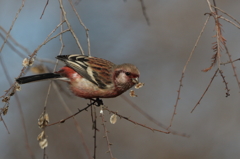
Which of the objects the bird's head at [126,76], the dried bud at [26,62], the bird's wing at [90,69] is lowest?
the bird's head at [126,76]

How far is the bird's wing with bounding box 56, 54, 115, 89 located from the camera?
14.0 feet

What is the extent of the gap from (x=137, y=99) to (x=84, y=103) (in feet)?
4.45

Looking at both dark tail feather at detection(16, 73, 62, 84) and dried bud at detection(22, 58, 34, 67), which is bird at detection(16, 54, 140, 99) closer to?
dark tail feather at detection(16, 73, 62, 84)

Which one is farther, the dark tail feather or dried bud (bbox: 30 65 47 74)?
dried bud (bbox: 30 65 47 74)

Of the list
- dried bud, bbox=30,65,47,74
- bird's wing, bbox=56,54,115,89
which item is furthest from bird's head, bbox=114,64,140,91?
dried bud, bbox=30,65,47,74

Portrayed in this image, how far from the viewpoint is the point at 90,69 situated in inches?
173

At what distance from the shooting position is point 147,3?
8.73 m

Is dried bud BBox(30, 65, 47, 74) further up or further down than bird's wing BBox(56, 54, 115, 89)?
further up

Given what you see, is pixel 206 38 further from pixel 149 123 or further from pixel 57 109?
pixel 57 109

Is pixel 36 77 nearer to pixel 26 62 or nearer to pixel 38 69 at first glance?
pixel 26 62

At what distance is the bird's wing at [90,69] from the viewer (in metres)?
4.27

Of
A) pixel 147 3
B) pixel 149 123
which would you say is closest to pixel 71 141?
pixel 149 123

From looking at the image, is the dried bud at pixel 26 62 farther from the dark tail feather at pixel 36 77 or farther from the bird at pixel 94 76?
the bird at pixel 94 76

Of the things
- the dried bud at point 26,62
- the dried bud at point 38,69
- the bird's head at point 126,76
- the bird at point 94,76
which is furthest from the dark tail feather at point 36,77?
the bird's head at point 126,76
